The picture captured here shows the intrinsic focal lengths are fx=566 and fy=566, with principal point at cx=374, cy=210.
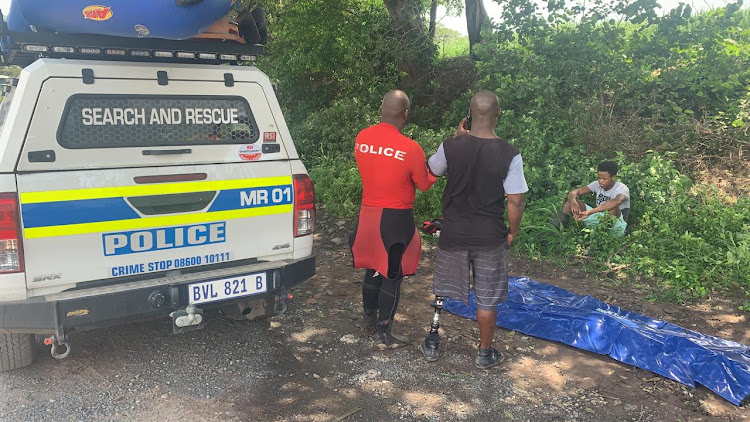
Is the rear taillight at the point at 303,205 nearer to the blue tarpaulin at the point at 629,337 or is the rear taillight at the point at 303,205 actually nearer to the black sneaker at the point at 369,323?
the black sneaker at the point at 369,323

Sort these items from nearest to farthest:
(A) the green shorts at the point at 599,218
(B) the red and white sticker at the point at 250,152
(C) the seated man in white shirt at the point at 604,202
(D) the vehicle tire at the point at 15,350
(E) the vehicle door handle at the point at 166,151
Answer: (E) the vehicle door handle at the point at 166,151, (D) the vehicle tire at the point at 15,350, (B) the red and white sticker at the point at 250,152, (A) the green shorts at the point at 599,218, (C) the seated man in white shirt at the point at 604,202

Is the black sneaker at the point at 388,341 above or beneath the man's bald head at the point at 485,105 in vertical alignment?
beneath

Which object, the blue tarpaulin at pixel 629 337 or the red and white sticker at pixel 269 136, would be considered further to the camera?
the red and white sticker at pixel 269 136

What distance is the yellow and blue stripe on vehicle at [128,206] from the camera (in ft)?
9.82

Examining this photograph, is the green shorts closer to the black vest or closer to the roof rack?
the black vest

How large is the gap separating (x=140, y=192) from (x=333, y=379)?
1.65 m

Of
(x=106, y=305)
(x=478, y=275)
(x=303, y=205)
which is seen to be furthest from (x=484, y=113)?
(x=106, y=305)

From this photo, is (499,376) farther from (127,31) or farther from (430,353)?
(127,31)

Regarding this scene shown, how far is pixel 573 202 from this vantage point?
19.8 ft

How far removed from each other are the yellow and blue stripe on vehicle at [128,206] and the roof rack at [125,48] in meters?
0.82

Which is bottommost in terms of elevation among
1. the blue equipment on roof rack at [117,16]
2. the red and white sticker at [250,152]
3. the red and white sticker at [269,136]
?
the red and white sticker at [250,152]

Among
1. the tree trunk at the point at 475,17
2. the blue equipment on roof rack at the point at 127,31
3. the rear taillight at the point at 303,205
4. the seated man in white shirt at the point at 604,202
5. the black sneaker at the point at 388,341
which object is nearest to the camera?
the blue equipment on roof rack at the point at 127,31

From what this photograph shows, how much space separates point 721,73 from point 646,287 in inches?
146

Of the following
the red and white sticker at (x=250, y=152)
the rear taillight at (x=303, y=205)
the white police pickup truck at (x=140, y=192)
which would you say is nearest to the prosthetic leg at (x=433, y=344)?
the white police pickup truck at (x=140, y=192)
